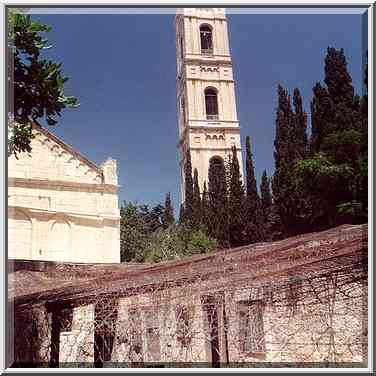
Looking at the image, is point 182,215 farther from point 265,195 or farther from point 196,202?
→ point 265,195

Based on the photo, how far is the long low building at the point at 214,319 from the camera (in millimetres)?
4133

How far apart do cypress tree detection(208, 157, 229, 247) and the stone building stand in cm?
146

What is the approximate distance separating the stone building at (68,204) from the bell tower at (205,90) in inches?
52.7

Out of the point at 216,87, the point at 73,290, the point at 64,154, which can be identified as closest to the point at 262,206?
the point at 216,87

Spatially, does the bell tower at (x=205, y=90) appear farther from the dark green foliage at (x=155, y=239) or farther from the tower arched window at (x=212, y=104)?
the dark green foliage at (x=155, y=239)

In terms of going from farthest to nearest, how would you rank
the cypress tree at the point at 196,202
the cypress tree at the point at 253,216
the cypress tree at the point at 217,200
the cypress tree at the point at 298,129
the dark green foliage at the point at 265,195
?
the cypress tree at the point at 217,200
the cypress tree at the point at 253,216
the cypress tree at the point at 196,202
the dark green foliage at the point at 265,195
the cypress tree at the point at 298,129

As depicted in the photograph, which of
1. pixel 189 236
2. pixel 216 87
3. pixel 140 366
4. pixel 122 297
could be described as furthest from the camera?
pixel 216 87

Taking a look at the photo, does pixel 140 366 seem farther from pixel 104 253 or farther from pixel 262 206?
pixel 262 206

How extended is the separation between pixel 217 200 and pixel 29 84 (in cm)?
384

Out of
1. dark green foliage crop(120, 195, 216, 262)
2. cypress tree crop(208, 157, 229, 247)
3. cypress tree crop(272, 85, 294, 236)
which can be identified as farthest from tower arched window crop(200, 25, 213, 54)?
dark green foliage crop(120, 195, 216, 262)

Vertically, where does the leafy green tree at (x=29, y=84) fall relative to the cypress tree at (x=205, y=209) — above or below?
above

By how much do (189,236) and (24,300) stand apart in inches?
131

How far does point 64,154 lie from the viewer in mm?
7023

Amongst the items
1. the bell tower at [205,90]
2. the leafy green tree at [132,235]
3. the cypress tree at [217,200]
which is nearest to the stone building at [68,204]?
the leafy green tree at [132,235]
